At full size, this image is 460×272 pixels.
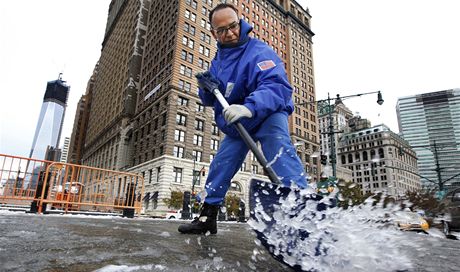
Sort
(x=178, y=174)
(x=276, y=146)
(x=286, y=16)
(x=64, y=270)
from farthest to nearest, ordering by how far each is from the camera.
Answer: (x=286, y=16), (x=178, y=174), (x=276, y=146), (x=64, y=270)

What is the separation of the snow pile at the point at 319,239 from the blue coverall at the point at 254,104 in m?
0.50

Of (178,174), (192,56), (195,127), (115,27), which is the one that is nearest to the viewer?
(178,174)

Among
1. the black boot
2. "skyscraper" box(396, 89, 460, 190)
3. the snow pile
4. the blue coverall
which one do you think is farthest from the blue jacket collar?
"skyscraper" box(396, 89, 460, 190)

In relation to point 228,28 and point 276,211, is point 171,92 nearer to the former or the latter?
point 228,28

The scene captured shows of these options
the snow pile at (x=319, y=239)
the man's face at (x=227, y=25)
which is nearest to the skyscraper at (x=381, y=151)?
the man's face at (x=227, y=25)

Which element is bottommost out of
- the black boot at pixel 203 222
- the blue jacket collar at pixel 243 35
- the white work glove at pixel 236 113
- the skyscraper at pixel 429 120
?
the black boot at pixel 203 222

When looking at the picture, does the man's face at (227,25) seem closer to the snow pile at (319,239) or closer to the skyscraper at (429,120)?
the snow pile at (319,239)

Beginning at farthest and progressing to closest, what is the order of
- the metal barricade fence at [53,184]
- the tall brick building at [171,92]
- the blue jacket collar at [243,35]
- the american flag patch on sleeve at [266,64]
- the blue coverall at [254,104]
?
the tall brick building at [171,92] → the metal barricade fence at [53,184] → the blue jacket collar at [243,35] → the american flag patch on sleeve at [266,64] → the blue coverall at [254,104]

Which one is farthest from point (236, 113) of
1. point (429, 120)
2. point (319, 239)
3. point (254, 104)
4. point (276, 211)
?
point (429, 120)

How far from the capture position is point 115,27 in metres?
70.8

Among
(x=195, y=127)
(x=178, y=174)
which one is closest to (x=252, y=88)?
(x=178, y=174)

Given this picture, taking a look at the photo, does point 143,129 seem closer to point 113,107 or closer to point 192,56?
point 192,56

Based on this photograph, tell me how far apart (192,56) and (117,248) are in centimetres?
4065

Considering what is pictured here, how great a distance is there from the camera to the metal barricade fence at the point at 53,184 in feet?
24.5
